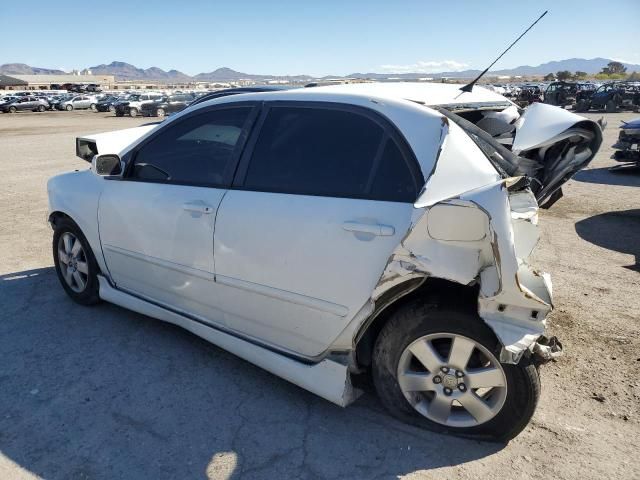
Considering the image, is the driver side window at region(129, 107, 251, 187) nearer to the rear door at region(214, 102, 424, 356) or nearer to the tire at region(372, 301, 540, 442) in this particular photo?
the rear door at region(214, 102, 424, 356)

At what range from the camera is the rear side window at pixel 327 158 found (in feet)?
8.18

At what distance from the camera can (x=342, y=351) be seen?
267cm

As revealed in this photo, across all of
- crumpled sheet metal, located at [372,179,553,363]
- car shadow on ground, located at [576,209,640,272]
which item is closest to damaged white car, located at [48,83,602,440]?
crumpled sheet metal, located at [372,179,553,363]

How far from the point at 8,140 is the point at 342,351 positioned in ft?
68.5

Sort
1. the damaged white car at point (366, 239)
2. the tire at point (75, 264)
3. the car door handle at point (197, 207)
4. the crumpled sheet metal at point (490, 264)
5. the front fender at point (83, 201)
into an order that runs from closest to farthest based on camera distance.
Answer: the crumpled sheet metal at point (490, 264)
the damaged white car at point (366, 239)
the car door handle at point (197, 207)
the front fender at point (83, 201)
the tire at point (75, 264)

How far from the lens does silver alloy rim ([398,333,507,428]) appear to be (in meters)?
2.44

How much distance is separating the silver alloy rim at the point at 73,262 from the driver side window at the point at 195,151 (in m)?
1.00

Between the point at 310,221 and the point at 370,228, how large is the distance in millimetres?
353

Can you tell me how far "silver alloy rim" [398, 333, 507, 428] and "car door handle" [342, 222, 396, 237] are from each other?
1.83 feet

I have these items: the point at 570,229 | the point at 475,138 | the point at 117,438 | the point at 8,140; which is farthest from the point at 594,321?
the point at 8,140

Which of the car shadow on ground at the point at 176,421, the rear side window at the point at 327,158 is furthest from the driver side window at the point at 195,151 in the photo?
the car shadow on ground at the point at 176,421

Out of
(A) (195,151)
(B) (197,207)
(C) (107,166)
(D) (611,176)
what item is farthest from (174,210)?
(D) (611,176)

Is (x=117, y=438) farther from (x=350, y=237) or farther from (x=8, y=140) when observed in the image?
(x=8, y=140)

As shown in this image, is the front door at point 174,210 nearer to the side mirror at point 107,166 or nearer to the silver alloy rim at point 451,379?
the side mirror at point 107,166
